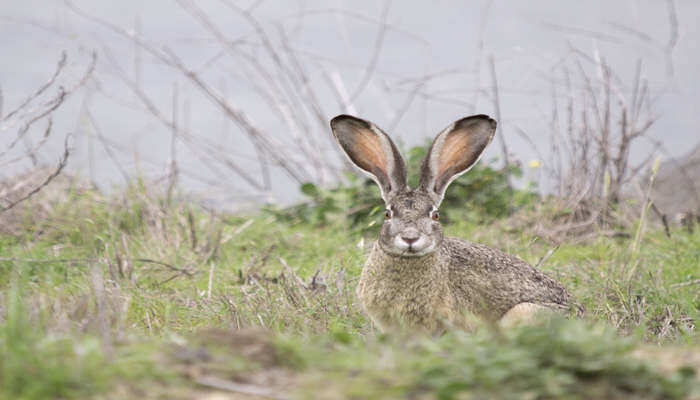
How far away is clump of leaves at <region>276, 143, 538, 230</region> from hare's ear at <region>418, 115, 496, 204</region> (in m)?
3.96

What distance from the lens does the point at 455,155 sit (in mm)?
5492

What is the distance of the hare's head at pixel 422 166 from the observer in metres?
5.02

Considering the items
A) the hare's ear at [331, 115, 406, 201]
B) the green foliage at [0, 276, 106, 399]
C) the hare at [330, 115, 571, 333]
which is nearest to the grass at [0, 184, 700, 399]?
the green foliage at [0, 276, 106, 399]

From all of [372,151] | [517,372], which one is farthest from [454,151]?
[517,372]

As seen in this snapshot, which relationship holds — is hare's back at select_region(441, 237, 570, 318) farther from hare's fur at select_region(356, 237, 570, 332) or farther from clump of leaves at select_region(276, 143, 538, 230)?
clump of leaves at select_region(276, 143, 538, 230)

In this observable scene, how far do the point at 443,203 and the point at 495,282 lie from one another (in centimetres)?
468

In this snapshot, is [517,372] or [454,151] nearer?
[517,372]

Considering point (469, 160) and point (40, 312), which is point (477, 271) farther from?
point (40, 312)

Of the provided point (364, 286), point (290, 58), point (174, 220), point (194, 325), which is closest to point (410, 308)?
point (364, 286)

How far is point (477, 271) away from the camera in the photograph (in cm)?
531

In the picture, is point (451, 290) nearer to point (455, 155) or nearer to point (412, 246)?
point (412, 246)

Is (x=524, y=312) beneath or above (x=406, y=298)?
beneath

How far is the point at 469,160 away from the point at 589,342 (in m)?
2.91

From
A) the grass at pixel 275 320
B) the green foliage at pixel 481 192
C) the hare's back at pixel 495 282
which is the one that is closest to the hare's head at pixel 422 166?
the hare's back at pixel 495 282
